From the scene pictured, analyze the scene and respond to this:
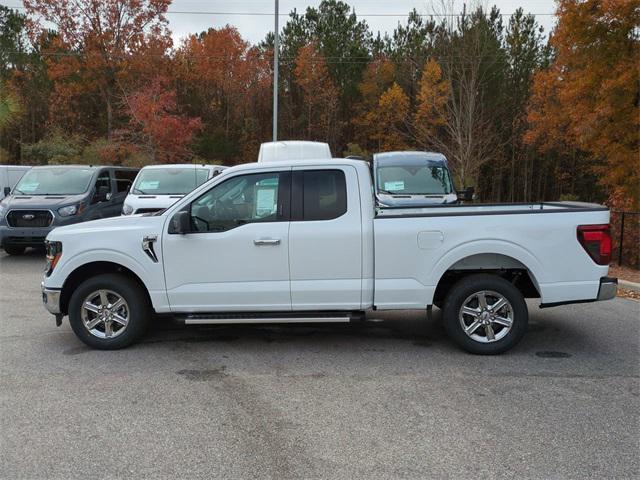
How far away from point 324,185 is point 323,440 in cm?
261

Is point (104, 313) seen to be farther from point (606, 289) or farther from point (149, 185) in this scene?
point (149, 185)

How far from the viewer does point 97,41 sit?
34.0 meters

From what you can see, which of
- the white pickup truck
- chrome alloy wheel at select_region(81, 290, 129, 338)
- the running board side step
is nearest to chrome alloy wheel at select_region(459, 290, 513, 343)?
the white pickup truck

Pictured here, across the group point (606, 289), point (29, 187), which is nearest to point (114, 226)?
point (606, 289)

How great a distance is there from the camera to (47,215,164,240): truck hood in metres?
5.60

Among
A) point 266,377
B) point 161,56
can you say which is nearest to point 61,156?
point 161,56

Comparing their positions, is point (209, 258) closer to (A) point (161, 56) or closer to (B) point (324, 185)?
(B) point (324, 185)

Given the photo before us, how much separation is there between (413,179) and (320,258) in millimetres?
6210

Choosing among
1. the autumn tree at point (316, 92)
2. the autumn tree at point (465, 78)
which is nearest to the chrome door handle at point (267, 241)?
the autumn tree at point (465, 78)

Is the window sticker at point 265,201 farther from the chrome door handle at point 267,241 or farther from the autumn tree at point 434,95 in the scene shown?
the autumn tree at point 434,95

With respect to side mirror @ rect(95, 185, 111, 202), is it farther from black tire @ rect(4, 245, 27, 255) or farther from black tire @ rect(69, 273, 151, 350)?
black tire @ rect(69, 273, 151, 350)

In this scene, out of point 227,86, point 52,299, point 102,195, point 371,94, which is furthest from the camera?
point 227,86

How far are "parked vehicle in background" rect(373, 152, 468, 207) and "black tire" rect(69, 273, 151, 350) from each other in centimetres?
589

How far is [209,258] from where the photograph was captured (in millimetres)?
5473
